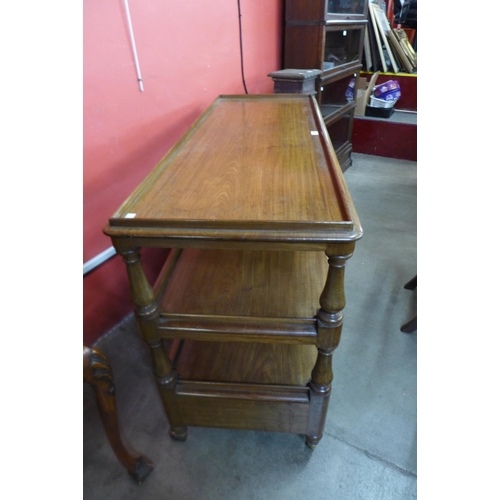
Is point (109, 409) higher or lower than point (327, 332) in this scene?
lower

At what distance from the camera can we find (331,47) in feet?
7.78

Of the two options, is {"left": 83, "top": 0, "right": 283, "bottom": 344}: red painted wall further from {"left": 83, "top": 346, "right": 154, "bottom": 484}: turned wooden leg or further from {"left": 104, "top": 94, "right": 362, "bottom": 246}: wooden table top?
{"left": 83, "top": 346, "right": 154, "bottom": 484}: turned wooden leg

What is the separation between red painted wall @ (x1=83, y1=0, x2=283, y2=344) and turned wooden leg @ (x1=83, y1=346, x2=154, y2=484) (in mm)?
542

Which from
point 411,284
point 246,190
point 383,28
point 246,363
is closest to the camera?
point 246,190

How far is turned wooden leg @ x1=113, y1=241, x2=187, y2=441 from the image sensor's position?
0.70m

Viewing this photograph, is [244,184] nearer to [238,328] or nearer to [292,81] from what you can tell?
[238,328]

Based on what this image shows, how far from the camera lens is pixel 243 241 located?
635mm

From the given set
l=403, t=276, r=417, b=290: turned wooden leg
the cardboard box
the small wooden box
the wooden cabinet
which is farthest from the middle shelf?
the cardboard box

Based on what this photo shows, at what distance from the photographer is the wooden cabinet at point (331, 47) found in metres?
2.01

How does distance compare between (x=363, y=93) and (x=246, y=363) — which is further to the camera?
(x=363, y=93)

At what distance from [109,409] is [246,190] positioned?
57 centimetres

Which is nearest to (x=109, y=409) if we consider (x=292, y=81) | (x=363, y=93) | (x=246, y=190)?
(x=246, y=190)

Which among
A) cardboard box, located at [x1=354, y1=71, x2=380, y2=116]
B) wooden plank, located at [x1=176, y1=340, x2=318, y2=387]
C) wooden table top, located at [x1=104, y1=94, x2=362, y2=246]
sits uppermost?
cardboard box, located at [x1=354, y1=71, x2=380, y2=116]
